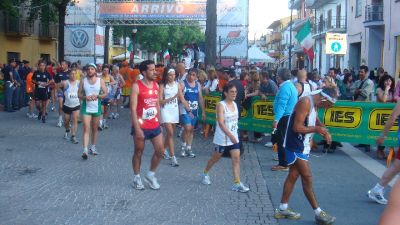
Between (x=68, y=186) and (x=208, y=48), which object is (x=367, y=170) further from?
(x=208, y=48)

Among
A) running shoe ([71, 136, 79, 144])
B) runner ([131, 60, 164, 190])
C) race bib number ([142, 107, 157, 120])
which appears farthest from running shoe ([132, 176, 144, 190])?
running shoe ([71, 136, 79, 144])

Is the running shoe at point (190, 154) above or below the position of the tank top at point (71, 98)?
below

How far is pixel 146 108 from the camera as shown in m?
8.23

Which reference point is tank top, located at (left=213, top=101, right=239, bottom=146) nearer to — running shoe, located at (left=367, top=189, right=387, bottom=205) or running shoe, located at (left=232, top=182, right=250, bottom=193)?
running shoe, located at (left=232, top=182, right=250, bottom=193)

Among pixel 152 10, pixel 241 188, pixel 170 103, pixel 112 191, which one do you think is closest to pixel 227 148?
pixel 241 188

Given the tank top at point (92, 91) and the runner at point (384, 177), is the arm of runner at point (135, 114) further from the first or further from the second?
the runner at point (384, 177)

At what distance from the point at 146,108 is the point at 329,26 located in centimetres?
3806

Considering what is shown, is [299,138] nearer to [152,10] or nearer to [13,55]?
[152,10]

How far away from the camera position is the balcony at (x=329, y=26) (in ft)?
134

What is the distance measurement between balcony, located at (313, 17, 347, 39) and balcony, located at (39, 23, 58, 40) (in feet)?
61.4

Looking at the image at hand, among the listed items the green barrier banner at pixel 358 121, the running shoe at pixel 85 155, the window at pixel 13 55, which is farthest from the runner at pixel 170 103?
the window at pixel 13 55

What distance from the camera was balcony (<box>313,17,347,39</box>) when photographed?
41.0m

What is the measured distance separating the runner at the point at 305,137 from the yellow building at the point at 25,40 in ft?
87.6

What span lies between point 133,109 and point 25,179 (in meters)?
2.18
